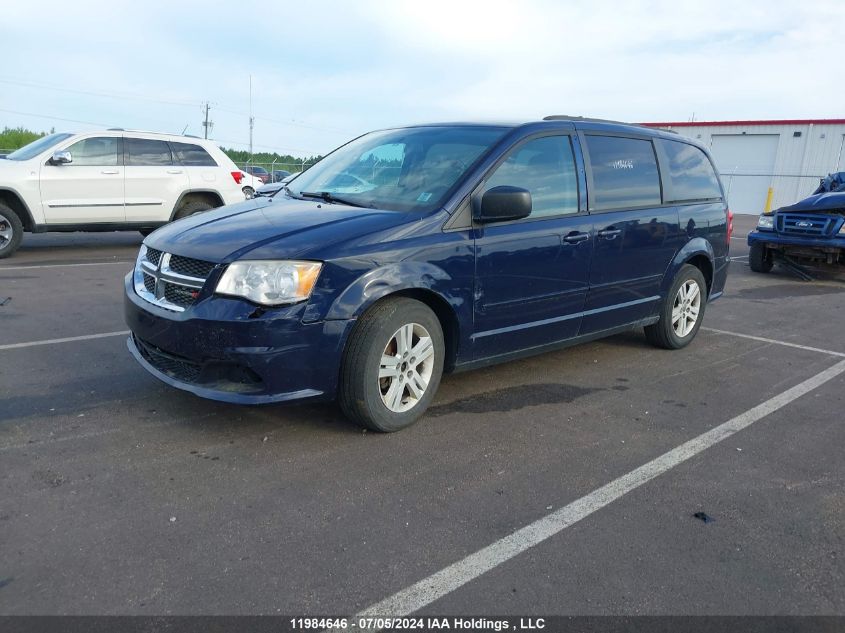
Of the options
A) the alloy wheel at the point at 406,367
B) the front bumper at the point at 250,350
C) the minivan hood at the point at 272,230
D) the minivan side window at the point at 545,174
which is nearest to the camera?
the front bumper at the point at 250,350

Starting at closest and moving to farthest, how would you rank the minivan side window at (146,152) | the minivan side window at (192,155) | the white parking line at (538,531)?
the white parking line at (538,531) → the minivan side window at (146,152) → the minivan side window at (192,155)

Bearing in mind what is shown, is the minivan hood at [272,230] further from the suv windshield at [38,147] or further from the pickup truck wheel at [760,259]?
the pickup truck wheel at [760,259]

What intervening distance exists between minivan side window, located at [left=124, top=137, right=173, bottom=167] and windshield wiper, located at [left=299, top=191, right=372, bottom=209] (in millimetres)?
7262

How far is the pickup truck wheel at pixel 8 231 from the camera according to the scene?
32.7ft

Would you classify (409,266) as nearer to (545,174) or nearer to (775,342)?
(545,174)

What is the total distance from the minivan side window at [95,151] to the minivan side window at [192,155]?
98 cm

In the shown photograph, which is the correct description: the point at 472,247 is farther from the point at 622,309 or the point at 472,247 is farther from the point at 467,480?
the point at 622,309

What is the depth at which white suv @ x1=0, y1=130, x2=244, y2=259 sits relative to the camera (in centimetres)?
1015

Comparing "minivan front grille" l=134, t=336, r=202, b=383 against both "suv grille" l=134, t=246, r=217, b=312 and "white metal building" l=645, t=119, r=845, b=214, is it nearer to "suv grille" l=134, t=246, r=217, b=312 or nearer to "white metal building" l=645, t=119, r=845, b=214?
"suv grille" l=134, t=246, r=217, b=312

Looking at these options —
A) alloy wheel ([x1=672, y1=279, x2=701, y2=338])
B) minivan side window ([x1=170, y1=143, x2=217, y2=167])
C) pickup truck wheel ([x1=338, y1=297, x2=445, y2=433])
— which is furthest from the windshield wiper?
minivan side window ([x1=170, y1=143, x2=217, y2=167])

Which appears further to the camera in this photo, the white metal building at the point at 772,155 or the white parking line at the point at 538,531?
the white metal building at the point at 772,155

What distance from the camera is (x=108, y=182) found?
1076cm

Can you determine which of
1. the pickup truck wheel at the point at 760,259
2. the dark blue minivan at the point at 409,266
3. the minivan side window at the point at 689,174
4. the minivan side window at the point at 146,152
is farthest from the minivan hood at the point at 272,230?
the pickup truck wheel at the point at 760,259

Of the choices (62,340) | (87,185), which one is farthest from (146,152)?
(62,340)
